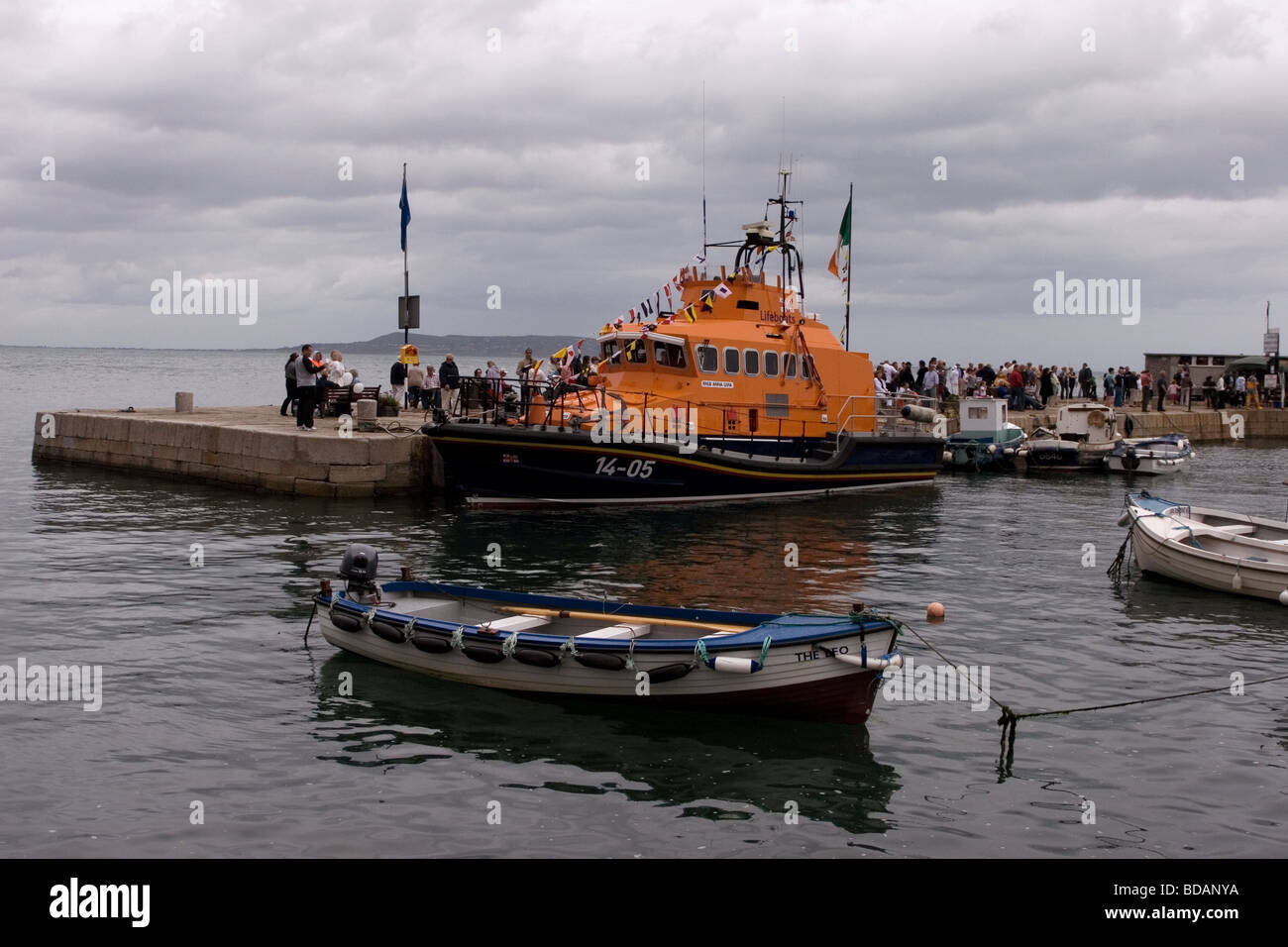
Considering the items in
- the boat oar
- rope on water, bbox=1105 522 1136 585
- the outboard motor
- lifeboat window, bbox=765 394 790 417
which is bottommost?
rope on water, bbox=1105 522 1136 585

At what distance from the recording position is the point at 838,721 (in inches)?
368

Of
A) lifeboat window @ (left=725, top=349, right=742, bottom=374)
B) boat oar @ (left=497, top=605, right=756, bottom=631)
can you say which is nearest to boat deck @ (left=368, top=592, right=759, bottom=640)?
boat oar @ (left=497, top=605, right=756, bottom=631)

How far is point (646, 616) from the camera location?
34.5ft

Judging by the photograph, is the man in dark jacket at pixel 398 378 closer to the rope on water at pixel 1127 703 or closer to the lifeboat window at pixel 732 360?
the lifeboat window at pixel 732 360

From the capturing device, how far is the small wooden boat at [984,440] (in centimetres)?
3088

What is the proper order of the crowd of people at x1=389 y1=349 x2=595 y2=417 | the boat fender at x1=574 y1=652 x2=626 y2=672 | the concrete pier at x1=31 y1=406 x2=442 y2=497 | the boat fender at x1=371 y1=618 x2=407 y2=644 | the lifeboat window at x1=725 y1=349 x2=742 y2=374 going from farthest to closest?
the lifeboat window at x1=725 y1=349 x2=742 y2=374
the concrete pier at x1=31 y1=406 x2=442 y2=497
the crowd of people at x1=389 y1=349 x2=595 y2=417
the boat fender at x1=371 y1=618 x2=407 y2=644
the boat fender at x1=574 y1=652 x2=626 y2=672

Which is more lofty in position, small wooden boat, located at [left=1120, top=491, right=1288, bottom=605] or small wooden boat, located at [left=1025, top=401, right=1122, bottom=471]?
small wooden boat, located at [left=1025, top=401, right=1122, bottom=471]

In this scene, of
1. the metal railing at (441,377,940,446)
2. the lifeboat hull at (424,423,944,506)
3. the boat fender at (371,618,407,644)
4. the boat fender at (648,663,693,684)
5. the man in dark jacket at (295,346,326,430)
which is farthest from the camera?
the man in dark jacket at (295,346,326,430)

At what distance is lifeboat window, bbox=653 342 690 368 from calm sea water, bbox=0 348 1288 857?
19.5 feet

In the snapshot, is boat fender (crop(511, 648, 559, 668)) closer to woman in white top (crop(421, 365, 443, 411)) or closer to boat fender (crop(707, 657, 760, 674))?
boat fender (crop(707, 657, 760, 674))

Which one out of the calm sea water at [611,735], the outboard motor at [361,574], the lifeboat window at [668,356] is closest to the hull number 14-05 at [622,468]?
the lifeboat window at [668,356]

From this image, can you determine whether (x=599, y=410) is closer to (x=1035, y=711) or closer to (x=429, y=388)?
(x=429, y=388)

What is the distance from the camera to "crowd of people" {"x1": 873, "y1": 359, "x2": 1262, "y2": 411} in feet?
118
